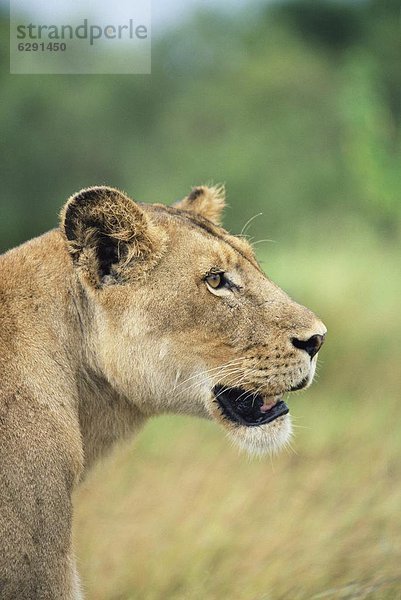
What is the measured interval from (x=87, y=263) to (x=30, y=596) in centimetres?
135

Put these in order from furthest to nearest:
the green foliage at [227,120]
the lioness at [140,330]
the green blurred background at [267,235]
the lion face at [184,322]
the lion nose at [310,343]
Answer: the green foliage at [227,120], the green blurred background at [267,235], the lion nose at [310,343], the lion face at [184,322], the lioness at [140,330]

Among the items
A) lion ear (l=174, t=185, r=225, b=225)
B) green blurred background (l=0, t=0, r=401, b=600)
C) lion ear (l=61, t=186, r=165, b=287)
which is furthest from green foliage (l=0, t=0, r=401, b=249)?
lion ear (l=61, t=186, r=165, b=287)

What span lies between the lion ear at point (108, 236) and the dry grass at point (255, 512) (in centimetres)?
85

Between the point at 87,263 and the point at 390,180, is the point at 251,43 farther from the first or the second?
the point at 87,263

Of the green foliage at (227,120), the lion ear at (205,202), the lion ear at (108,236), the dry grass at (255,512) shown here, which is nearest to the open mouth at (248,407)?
the dry grass at (255,512)

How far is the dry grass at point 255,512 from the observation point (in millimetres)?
6543

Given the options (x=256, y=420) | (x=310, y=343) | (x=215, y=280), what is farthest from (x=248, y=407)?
(x=215, y=280)

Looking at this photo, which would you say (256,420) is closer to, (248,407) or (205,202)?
(248,407)

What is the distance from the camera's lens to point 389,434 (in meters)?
9.26

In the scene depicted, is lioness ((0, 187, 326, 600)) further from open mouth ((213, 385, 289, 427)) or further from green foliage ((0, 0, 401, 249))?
green foliage ((0, 0, 401, 249))

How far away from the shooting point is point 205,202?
539cm

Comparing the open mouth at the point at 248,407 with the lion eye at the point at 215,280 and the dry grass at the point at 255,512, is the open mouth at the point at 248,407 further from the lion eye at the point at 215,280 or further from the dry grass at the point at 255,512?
the dry grass at the point at 255,512

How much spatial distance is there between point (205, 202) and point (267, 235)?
22.6 meters

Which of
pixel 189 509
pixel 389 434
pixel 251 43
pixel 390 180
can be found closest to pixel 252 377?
pixel 189 509
